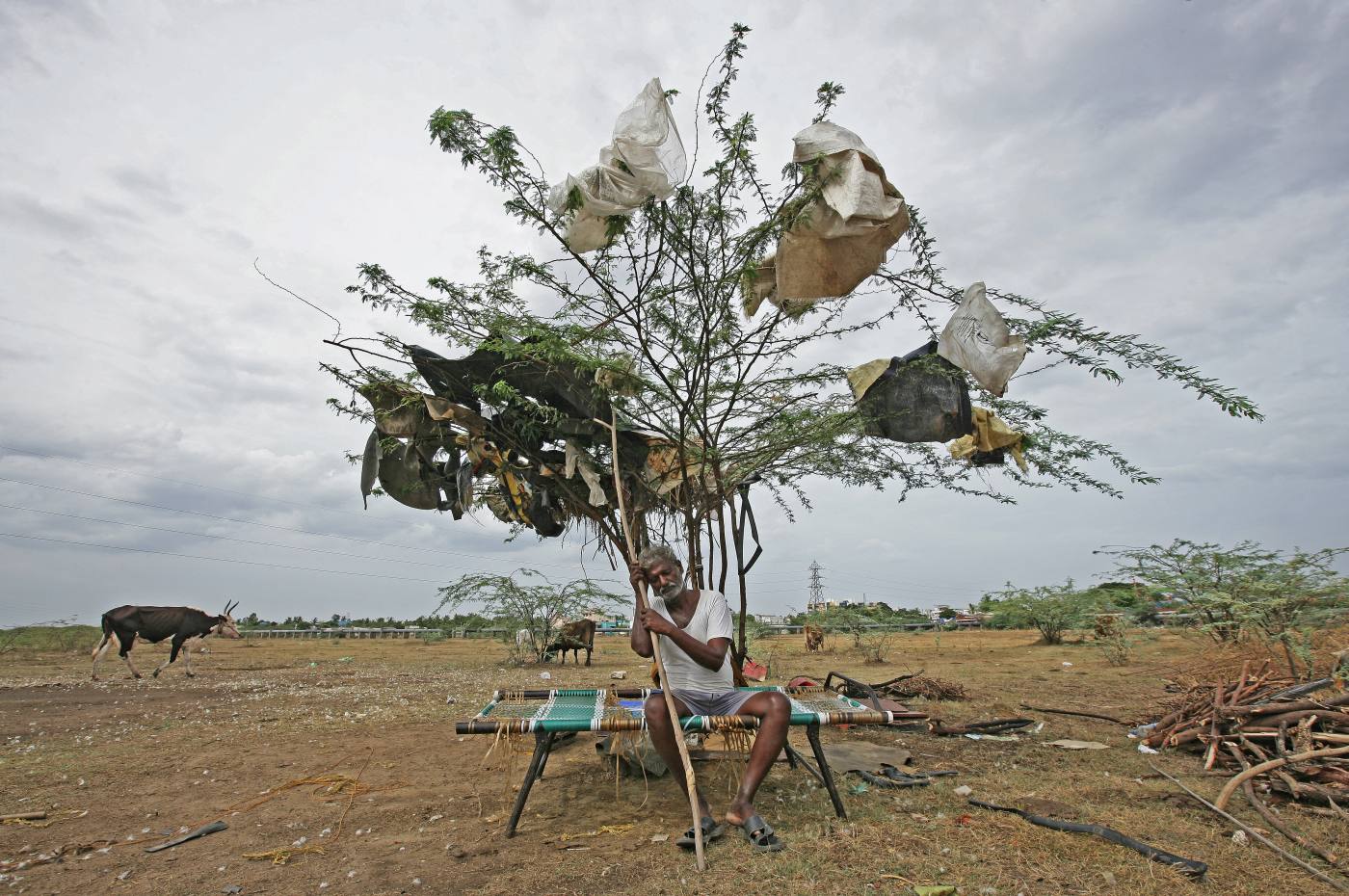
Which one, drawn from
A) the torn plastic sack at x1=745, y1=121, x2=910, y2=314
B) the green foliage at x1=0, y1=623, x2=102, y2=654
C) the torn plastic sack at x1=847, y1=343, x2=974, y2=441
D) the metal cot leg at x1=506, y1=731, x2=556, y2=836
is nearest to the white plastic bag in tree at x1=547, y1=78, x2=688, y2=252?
the torn plastic sack at x1=745, y1=121, x2=910, y2=314

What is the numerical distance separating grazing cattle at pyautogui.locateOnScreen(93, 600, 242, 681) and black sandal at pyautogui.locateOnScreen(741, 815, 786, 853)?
12.5 metres

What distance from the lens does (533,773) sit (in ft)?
10.7

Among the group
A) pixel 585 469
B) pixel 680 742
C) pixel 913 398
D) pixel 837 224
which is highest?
pixel 837 224

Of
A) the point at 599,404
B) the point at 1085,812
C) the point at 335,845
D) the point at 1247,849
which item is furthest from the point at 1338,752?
the point at 335,845

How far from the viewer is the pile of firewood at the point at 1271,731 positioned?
3.39 metres

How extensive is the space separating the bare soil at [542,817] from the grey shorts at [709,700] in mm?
377

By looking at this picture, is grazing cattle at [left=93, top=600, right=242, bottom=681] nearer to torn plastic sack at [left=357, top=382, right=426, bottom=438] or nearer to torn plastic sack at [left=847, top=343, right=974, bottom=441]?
torn plastic sack at [left=357, top=382, right=426, bottom=438]

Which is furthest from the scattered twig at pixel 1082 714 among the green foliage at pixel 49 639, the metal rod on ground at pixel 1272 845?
the green foliage at pixel 49 639

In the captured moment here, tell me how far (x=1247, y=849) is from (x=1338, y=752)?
4.01ft

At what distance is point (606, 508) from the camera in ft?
18.1

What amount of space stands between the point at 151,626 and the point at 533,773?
39.8 feet

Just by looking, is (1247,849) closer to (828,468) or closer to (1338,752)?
(1338,752)

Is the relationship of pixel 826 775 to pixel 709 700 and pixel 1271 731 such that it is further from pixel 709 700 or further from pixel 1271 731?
pixel 1271 731

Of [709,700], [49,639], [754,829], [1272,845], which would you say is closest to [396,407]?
[709,700]
